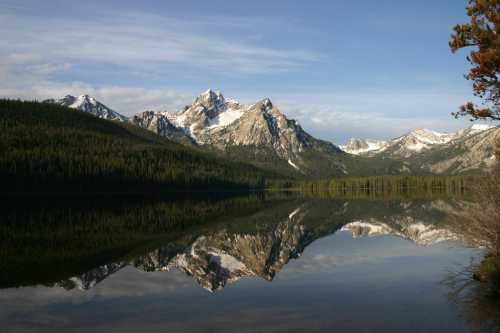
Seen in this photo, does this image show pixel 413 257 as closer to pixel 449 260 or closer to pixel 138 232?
pixel 449 260

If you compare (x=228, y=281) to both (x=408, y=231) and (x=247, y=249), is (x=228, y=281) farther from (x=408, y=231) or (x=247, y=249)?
(x=408, y=231)

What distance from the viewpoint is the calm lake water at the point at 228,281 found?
21.5 m

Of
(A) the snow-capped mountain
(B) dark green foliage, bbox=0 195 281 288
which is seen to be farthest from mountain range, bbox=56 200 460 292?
(B) dark green foliage, bbox=0 195 281 288

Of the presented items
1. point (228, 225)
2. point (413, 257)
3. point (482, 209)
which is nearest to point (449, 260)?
point (413, 257)

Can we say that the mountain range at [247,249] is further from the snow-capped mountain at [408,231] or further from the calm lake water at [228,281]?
the calm lake water at [228,281]

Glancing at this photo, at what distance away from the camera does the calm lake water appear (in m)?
21.5

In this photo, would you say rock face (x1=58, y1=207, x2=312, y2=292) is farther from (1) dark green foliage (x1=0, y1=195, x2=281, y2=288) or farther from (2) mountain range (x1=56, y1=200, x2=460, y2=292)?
(1) dark green foliage (x1=0, y1=195, x2=281, y2=288)

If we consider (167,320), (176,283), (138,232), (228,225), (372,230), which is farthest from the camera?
(228,225)

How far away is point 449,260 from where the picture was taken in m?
39.3

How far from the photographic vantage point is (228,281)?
3175 centimetres

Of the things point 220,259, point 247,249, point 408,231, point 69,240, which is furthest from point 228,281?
point 408,231

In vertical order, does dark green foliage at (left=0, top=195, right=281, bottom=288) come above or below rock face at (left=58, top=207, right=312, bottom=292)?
above

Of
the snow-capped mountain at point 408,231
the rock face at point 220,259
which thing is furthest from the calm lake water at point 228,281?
the snow-capped mountain at point 408,231

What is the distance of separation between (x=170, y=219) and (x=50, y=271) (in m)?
43.8
